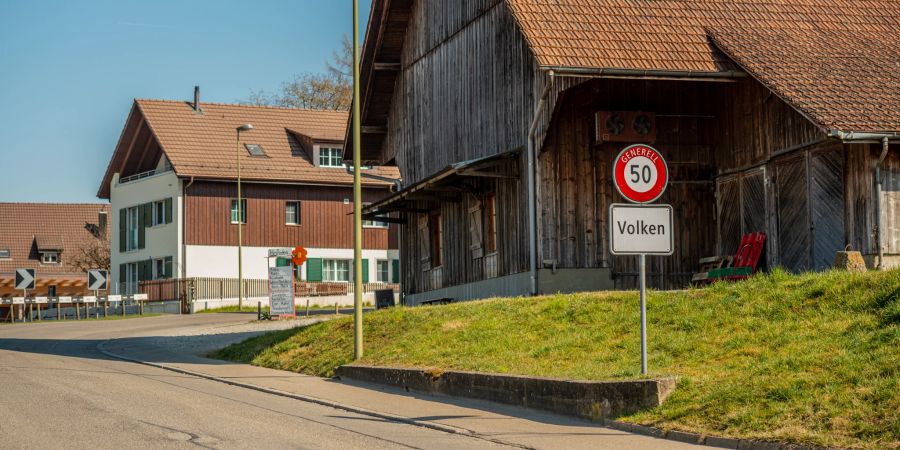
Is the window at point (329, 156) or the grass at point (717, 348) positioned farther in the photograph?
the window at point (329, 156)

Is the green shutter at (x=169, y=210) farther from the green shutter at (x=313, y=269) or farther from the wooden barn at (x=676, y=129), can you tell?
the wooden barn at (x=676, y=129)

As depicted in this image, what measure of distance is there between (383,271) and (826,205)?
40.3 metres

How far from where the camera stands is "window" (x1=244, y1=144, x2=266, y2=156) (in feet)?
200

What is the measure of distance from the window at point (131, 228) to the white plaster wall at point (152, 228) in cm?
29

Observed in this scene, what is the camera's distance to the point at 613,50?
25.0 m

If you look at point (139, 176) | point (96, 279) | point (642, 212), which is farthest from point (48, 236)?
point (642, 212)

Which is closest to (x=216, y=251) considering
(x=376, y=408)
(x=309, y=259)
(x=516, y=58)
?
(x=309, y=259)

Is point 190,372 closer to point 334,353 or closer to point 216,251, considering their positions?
point 334,353

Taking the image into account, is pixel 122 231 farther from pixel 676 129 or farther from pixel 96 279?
pixel 676 129

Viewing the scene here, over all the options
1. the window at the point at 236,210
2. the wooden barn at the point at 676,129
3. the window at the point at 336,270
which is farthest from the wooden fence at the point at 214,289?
the wooden barn at the point at 676,129

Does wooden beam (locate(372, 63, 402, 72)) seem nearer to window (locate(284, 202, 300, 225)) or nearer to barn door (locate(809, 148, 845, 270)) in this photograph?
barn door (locate(809, 148, 845, 270))

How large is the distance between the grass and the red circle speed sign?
2071mm

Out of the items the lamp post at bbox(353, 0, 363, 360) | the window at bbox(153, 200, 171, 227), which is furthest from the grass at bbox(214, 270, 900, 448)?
the window at bbox(153, 200, 171, 227)

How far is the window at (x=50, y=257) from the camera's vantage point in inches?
3337
